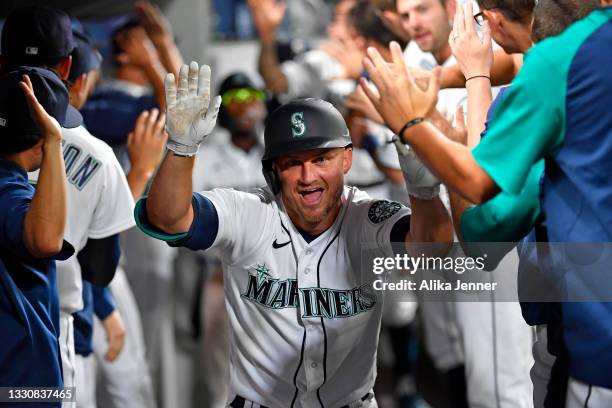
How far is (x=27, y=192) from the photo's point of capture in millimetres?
2553

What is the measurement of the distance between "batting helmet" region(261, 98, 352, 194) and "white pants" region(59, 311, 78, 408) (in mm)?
920

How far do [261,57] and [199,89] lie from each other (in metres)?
2.71

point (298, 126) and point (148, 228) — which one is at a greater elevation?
point (298, 126)

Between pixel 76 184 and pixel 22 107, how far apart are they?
0.42 m

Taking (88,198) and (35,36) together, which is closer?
(35,36)

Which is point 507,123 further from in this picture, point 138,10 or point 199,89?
point 138,10

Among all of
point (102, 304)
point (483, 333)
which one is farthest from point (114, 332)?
point (483, 333)

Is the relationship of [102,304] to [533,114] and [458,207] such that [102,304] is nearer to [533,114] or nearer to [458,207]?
[458,207]

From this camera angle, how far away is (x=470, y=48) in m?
2.48

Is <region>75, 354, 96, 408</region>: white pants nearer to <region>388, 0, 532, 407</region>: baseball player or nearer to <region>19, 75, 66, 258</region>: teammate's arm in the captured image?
<region>19, 75, 66, 258</region>: teammate's arm

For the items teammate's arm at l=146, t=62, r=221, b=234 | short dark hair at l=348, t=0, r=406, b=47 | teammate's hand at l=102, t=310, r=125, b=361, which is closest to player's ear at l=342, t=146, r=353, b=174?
teammate's arm at l=146, t=62, r=221, b=234

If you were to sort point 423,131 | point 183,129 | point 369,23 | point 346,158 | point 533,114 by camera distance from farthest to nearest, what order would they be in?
point 369,23 < point 346,158 < point 183,129 < point 423,131 < point 533,114

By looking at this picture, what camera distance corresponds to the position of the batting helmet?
2.58 meters

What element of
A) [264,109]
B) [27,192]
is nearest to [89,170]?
[27,192]
